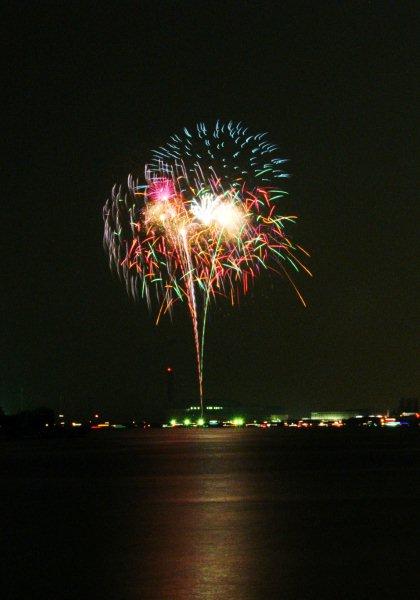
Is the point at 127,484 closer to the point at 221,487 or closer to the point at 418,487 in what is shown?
the point at 221,487

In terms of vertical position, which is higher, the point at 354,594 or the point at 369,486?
the point at 369,486

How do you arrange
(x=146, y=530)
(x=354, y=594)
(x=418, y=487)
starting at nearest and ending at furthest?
(x=354, y=594) < (x=146, y=530) < (x=418, y=487)

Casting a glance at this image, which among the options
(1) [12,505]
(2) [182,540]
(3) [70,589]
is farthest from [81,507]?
(3) [70,589]

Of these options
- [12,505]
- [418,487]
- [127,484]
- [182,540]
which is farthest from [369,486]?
[182,540]

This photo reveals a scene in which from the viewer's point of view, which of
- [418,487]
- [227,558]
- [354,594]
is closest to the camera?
[354,594]

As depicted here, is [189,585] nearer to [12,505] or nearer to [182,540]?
[182,540]

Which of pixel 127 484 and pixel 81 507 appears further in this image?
pixel 127 484
